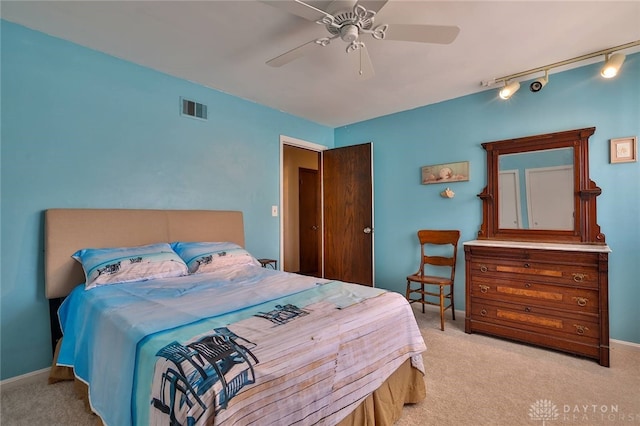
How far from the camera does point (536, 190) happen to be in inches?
118

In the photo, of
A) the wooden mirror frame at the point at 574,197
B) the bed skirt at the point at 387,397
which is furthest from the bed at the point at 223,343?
the wooden mirror frame at the point at 574,197

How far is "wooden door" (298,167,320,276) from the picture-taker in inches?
228

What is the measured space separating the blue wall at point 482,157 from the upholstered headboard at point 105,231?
2.33m

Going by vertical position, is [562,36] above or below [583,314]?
above

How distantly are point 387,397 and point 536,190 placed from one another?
2625mm

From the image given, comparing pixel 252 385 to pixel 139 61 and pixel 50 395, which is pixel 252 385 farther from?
pixel 139 61

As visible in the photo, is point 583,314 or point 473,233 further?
point 473,233

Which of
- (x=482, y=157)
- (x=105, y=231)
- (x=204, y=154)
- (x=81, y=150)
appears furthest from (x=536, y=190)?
(x=81, y=150)

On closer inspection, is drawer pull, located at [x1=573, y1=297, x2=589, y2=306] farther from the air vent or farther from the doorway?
the air vent

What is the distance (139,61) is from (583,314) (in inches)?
173

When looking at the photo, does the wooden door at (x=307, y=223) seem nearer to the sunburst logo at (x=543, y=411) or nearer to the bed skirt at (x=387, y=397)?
the bed skirt at (x=387, y=397)

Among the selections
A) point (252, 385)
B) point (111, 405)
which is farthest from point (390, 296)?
point (111, 405)

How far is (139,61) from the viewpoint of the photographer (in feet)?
8.76

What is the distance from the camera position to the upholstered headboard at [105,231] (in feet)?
7.15
